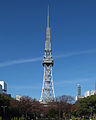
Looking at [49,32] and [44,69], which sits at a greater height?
[49,32]

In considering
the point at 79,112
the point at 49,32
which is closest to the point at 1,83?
the point at 49,32

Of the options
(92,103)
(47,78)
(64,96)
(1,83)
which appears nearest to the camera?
(92,103)

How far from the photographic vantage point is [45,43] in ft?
378

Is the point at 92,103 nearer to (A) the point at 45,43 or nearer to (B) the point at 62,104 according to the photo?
(B) the point at 62,104

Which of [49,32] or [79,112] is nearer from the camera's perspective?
[79,112]

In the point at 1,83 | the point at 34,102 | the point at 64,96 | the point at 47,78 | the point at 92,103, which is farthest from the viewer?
the point at 1,83

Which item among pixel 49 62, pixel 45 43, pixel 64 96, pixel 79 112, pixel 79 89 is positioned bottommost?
pixel 79 112

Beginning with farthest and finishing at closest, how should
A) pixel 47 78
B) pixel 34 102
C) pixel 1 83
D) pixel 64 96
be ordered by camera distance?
pixel 1 83
pixel 47 78
pixel 64 96
pixel 34 102

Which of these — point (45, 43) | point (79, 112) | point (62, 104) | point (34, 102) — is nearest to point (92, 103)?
point (79, 112)

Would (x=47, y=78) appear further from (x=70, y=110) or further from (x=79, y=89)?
(x=70, y=110)

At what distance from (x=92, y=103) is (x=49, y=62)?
51.1m

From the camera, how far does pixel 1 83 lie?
5089 inches

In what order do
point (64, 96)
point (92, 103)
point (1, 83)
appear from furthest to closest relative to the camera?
point (1, 83) → point (64, 96) → point (92, 103)

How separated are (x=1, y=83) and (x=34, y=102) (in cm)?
6254
